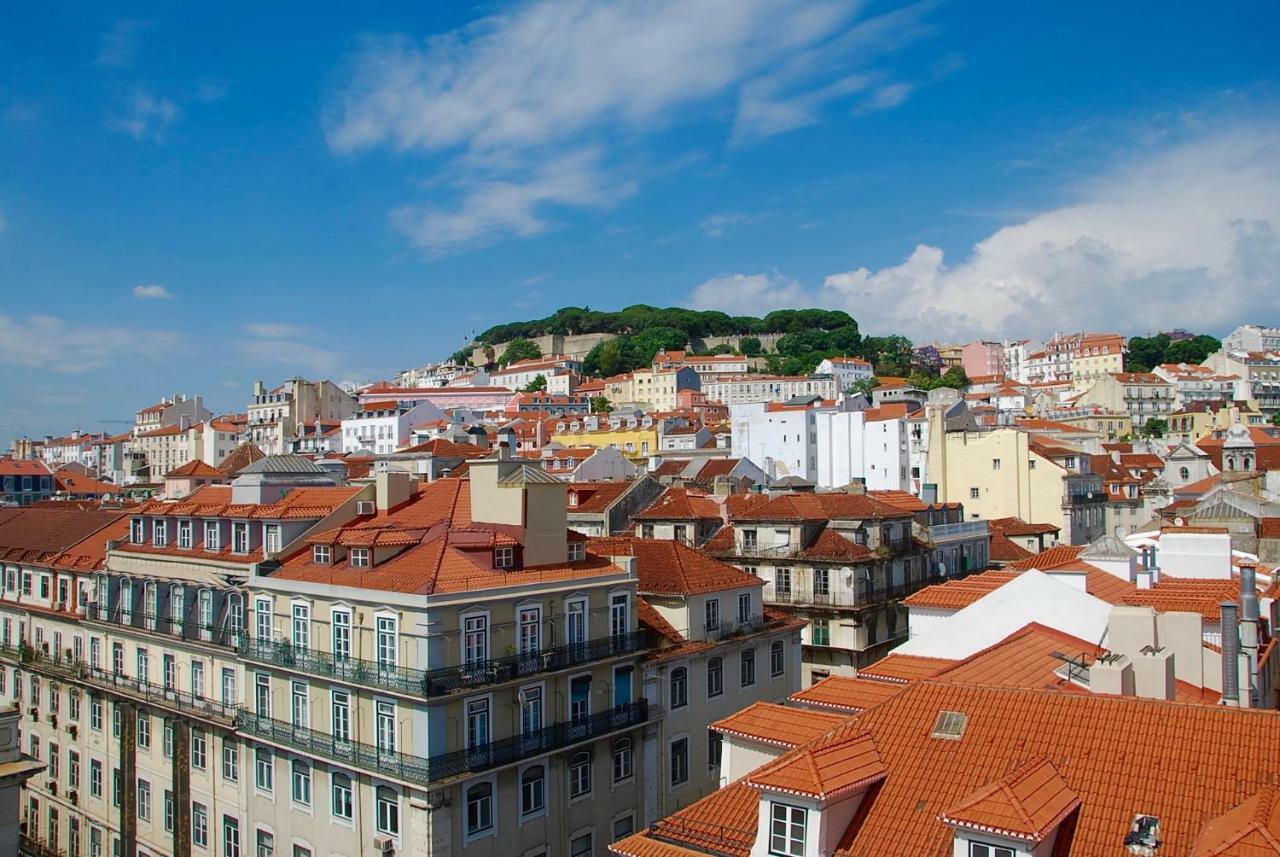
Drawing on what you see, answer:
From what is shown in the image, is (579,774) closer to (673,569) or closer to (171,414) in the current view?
(673,569)

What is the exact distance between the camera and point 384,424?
107938 millimetres

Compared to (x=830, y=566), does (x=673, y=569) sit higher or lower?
higher

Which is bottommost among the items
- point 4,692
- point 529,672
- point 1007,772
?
point 4,692

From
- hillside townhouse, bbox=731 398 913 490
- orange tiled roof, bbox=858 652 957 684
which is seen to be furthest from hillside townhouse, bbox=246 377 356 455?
orange tiled roof, bbox=858 652 957 684

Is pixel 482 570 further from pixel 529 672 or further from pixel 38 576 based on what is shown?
pixel 38 576

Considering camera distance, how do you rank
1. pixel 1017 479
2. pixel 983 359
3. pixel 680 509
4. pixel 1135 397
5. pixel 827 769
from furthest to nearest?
pixel 983 359 < pixel 1135 397 < pixel 1017 479 < pixel 680 509 < pixel 827 769

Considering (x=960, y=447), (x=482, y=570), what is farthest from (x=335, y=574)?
(x=960, y=447)

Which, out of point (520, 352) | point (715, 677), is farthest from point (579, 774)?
point (520, 352)

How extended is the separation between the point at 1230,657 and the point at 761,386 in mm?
130357

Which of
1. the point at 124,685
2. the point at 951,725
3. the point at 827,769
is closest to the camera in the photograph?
the point at 827,769

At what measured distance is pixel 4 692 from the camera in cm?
3603

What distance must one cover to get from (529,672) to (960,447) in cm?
4776

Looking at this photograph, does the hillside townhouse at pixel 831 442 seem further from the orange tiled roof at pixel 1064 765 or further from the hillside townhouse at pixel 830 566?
the orange tiled roof at pixel 1064 765

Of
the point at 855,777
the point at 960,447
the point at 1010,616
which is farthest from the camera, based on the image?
the point at 960,447
